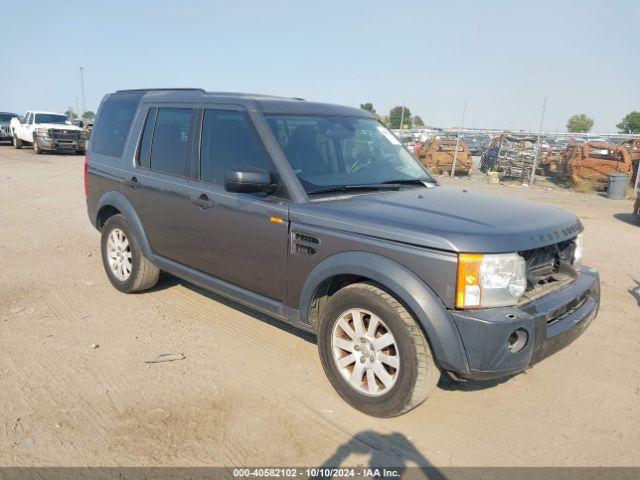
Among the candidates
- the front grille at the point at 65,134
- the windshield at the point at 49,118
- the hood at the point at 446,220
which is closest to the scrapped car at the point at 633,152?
the hood at the point at 446,220

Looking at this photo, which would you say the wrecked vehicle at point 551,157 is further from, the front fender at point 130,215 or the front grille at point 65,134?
the front grille at point 65,134

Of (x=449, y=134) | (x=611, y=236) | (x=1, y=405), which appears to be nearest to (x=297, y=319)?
(x=1, y=405)

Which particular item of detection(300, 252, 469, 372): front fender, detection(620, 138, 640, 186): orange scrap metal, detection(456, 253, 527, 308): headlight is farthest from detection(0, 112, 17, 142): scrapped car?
detection(456, 253, 527, 308): headlight

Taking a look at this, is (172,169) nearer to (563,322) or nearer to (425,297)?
(425,297)

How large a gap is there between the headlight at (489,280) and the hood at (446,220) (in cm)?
6

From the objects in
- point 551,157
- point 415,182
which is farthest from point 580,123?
point 415,182

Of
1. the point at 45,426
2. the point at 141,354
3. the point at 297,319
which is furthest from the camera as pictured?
the point at 141,354

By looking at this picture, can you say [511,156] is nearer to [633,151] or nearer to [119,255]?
[633,151]

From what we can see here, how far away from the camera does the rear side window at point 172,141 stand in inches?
172

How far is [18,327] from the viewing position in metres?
4.41

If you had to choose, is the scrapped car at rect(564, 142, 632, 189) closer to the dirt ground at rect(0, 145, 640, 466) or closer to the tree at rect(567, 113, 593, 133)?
the dirt ground at rect(0, 145, 640, 466)

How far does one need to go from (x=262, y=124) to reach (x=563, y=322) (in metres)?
2.43

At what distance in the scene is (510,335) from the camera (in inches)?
109

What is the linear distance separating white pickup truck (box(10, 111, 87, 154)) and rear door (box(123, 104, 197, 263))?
66.6ft
